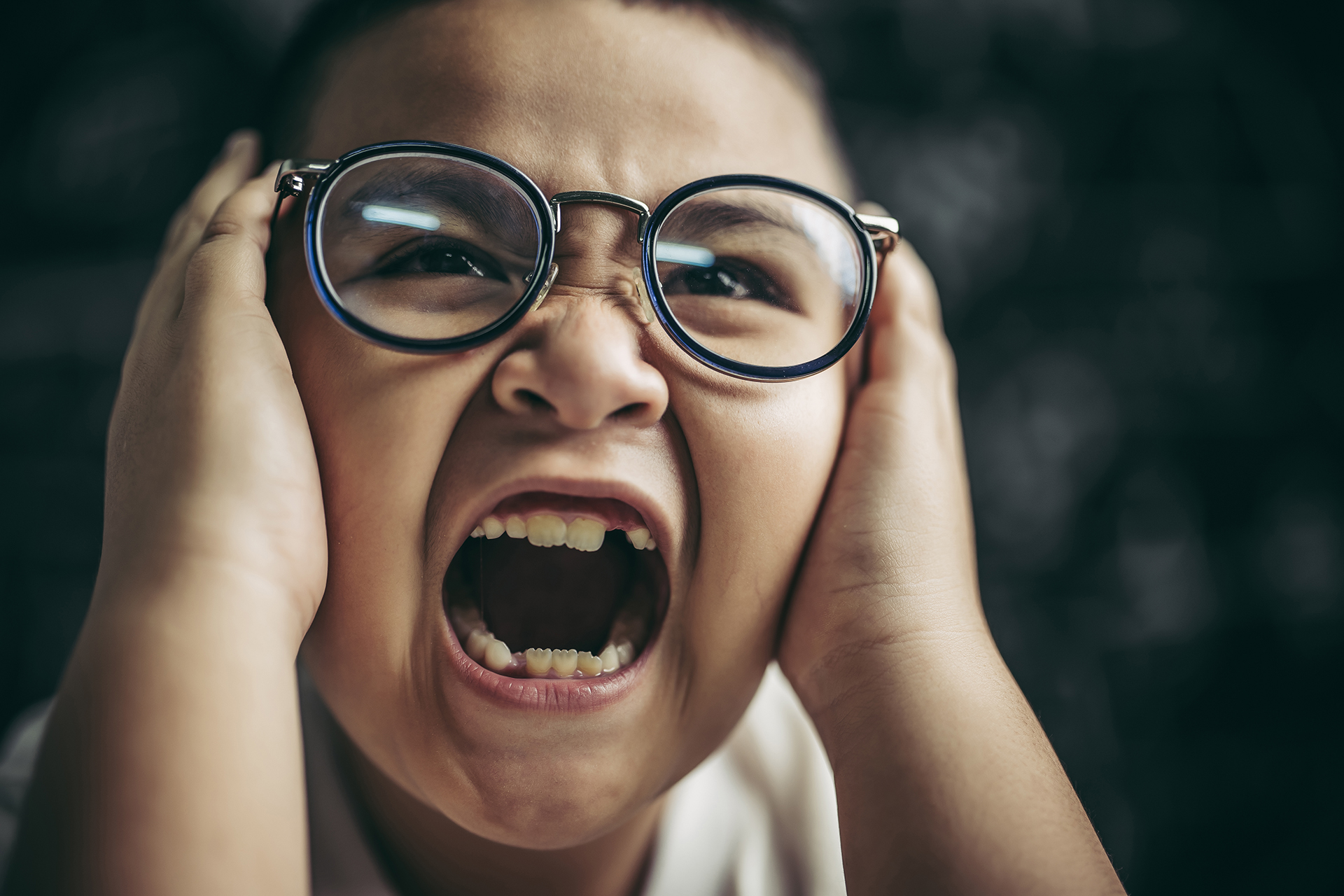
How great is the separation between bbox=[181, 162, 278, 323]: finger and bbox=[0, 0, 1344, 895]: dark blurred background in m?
1.17

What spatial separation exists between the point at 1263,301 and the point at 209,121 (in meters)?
2.19

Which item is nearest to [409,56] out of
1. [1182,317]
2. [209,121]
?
[209,121]

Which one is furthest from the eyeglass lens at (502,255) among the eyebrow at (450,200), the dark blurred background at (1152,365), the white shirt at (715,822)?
the dark blurred background at (1152,365)

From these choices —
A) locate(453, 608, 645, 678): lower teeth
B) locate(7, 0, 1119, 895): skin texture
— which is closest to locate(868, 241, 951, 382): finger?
locate(7, 0, 1119, 895): skin texture

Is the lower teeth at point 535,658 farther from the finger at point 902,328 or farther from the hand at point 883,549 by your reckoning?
the finger at point 902,328

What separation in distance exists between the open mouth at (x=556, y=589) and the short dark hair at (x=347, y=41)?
538 millimetres

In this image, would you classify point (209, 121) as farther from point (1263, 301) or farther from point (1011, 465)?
point (1263, 301)

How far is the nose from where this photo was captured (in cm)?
71

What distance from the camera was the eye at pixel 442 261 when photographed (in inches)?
30.7

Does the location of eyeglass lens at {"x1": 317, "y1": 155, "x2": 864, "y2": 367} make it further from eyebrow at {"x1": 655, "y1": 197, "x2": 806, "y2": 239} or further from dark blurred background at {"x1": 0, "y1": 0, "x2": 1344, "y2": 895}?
dark blurred background at {"x1": 0, "y1": 0, "x2": 1344, "y2": 895}

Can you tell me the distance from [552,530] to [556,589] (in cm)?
23

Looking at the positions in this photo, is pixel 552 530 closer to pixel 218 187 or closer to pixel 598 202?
pixel 598 202

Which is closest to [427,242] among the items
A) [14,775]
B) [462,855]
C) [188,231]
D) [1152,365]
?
[188,231]

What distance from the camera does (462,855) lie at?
956mm
